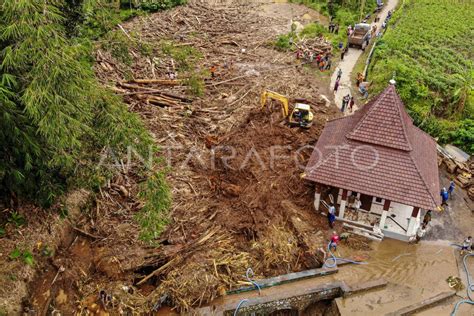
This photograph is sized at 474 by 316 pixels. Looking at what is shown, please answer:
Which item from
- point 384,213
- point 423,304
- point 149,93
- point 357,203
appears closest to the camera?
point 423,304

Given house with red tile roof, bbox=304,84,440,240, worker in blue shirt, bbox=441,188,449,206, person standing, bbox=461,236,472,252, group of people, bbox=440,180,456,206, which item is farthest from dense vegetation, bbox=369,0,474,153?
person standing, bbox=461,236,472,252

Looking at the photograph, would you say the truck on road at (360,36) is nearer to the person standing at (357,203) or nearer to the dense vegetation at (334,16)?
the dense vegetation at (334,16)

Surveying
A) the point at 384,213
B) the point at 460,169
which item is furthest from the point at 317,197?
the point at 460,169

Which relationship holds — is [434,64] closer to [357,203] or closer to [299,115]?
[299,115]

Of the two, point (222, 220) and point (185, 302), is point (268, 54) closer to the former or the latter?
point (222, 220)

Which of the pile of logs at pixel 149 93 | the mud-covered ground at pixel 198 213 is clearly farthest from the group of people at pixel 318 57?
the pile of logs at pixel 149 93
